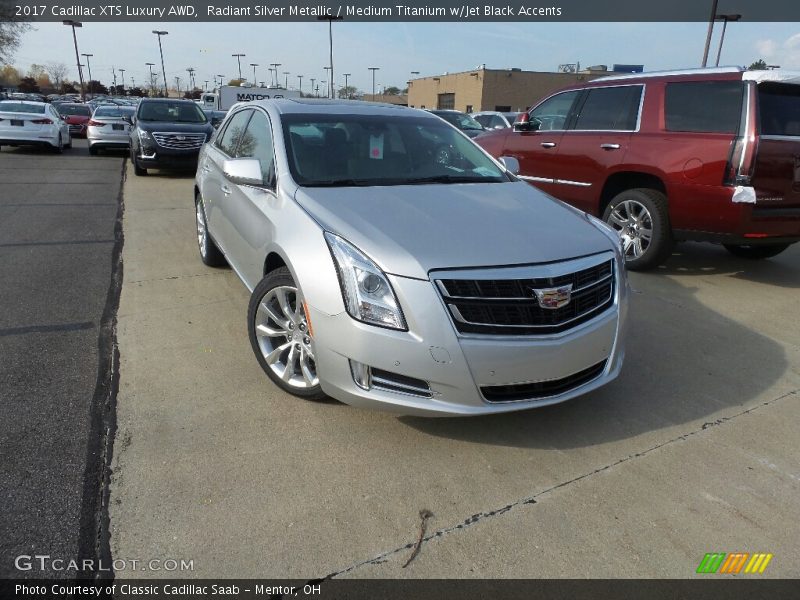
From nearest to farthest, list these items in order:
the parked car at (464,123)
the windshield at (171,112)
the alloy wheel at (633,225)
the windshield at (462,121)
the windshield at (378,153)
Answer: the windshield at (378,153), the alloy wheel at (633,225), the windshield at (171,112), the parked car at (464,123), the windshield at (462,121)

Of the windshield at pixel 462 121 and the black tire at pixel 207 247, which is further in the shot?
the windshield at pixel 462 121

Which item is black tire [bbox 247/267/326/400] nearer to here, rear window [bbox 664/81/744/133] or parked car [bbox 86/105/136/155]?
rear window [bbox 664/81/744/133]

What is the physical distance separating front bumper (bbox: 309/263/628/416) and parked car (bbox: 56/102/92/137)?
25.2 m

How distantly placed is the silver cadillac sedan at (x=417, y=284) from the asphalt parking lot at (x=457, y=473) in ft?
1.01

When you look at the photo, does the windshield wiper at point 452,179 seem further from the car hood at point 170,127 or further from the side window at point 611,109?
the car hood at point 170,127

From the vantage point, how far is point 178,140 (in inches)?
471

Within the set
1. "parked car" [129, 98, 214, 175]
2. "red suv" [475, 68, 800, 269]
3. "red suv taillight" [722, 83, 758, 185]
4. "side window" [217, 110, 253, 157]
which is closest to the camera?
"side window" [217, 110, 253, 157]

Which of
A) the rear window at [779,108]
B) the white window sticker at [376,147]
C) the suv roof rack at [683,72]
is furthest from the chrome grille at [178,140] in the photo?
the rear window at [779,108]

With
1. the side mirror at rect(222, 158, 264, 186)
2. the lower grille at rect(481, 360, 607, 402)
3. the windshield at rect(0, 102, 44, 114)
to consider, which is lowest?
Result: the lower grille at rect(481, 360, 607, 402)

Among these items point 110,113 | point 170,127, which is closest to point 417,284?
point 170,127

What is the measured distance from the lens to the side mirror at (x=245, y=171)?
3461 millimetres

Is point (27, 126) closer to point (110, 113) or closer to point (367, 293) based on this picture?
point (110, 113)

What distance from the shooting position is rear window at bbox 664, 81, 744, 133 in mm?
4984

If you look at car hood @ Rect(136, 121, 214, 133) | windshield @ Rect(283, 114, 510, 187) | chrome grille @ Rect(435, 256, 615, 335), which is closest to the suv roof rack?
windshield @ Rect(283, 114, 510, 187)
